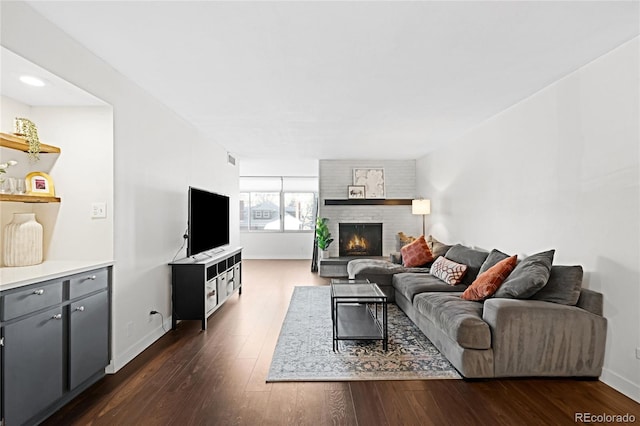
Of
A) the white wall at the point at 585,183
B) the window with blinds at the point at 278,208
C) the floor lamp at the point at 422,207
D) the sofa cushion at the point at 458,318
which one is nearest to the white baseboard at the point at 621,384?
the white wall at the point at 585,183

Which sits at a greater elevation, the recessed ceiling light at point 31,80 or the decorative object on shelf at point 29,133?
the recessed ceiling light at point 31,80

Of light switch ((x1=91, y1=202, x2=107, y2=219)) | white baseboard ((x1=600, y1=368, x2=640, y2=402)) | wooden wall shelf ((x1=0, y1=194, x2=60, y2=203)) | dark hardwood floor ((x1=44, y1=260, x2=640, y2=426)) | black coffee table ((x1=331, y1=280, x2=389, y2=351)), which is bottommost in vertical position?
dark hardwood floor ((x1=44, y1=260, x2=640, y2=426))

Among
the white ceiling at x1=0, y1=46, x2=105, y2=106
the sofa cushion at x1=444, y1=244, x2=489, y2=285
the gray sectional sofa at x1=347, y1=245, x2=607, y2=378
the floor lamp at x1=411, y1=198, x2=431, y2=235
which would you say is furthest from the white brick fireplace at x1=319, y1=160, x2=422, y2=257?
the white ceiling at x1=0, y1=46, x2=105, y2=106

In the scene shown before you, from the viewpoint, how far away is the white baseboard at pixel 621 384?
8.11 feet

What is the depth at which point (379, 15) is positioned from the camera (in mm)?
2182

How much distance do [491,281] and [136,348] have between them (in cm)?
331

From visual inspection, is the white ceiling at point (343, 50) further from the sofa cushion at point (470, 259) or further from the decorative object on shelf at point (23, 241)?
the sofa cushion at point (470, 259)

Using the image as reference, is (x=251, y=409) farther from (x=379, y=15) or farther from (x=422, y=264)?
(x=422, y=264)

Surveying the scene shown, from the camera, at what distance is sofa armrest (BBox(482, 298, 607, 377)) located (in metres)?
2.72

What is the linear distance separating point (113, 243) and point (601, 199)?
3.86 meters

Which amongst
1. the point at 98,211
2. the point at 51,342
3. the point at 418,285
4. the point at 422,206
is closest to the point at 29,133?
the point at 98,211

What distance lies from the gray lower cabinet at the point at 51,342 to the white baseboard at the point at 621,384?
3.77m

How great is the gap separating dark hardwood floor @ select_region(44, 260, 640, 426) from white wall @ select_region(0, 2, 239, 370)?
0.47m

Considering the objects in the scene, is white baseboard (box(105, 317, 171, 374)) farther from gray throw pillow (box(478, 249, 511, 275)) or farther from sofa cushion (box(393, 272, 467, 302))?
gray throw pillow (box(478, 249, 511, 275))
